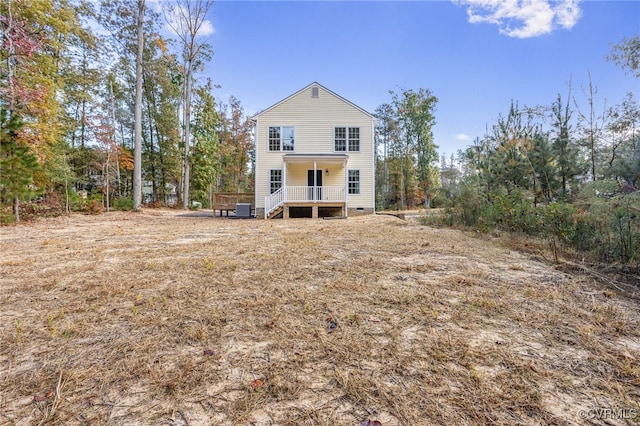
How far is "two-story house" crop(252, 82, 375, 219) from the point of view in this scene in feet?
46.8

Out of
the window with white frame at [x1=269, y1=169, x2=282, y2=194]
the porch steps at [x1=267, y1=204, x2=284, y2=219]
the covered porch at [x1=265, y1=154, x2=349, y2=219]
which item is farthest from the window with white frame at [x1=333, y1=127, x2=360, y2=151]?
the porch steps at [x1=267, y1=204, x2=284, y2=219]

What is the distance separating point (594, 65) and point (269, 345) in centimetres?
1077

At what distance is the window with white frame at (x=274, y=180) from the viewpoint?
14359 millimetres

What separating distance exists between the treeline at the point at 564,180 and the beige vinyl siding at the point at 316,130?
5.33m

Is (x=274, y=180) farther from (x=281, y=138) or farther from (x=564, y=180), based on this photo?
(x=564, y=180)

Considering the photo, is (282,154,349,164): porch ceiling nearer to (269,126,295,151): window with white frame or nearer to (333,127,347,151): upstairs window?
(333,127,347,151): upstairs window

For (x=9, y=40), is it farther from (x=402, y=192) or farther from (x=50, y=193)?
(x=402, y=192)

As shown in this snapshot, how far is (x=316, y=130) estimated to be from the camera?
1441 centimetres

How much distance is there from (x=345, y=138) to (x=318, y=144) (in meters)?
1.51

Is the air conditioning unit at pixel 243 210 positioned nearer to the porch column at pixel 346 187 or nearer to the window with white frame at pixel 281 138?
the window with white frame at pixel 281 138

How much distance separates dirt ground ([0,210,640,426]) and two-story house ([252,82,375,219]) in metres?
10.6

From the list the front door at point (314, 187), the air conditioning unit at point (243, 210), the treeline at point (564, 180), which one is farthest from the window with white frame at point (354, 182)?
the air conditioning unit at point (243, 210)

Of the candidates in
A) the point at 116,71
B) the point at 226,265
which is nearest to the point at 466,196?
the point at 226,265

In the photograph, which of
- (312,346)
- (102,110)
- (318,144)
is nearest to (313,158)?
(318,144)
